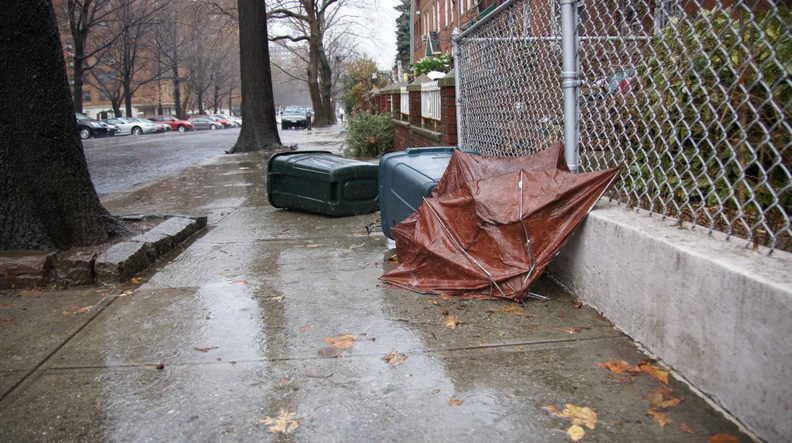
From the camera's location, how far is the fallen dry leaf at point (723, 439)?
2.23 meters

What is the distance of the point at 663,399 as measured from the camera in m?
2.55

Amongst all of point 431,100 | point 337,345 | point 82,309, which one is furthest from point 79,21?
point 337,345

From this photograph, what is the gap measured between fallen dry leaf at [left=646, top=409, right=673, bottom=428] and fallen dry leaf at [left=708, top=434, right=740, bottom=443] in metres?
0.17

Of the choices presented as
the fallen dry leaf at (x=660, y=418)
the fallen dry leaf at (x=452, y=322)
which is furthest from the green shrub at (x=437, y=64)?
the fallen dry leaf at (x=660, y=418)

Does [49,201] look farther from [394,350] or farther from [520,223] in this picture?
[520,223]

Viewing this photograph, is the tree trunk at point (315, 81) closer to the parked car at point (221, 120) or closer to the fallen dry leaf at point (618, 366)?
the parked car at point (221, 120)

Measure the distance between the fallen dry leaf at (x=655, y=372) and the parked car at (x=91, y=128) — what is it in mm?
41966

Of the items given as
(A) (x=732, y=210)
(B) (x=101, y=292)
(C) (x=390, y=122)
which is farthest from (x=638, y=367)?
(C) (x=390, y=122)

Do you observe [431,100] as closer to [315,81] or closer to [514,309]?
[514,309]

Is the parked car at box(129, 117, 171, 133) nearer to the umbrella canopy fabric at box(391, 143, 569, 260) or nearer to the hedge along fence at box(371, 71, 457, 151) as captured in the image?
the hedge along fence at box(371, 71, 457, 151)

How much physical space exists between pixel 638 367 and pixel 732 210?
105 cm

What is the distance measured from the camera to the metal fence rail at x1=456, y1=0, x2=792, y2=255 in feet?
8.80

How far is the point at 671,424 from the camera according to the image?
2373 mm

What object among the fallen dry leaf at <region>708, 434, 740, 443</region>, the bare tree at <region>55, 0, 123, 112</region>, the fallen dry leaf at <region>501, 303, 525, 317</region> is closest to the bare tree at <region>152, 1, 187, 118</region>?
the bare tree at <region>55, 0, 123, 112</region>
